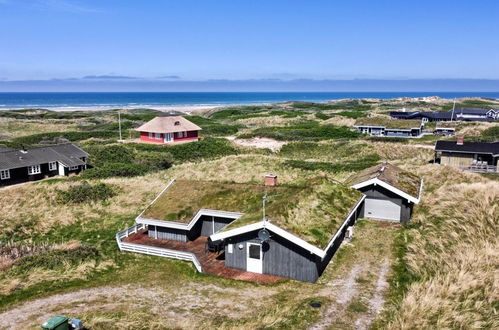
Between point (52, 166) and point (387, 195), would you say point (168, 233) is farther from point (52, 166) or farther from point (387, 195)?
point (52, 166)

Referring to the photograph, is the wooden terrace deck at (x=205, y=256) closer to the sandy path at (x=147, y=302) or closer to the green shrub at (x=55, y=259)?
the sandy path at (x=147, y=302)

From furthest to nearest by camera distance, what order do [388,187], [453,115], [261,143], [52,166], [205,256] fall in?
[453,115]
[261,143]
[52,166]
[388,187]
[205,256]

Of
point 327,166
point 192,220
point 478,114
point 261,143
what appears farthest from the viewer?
point 478,114

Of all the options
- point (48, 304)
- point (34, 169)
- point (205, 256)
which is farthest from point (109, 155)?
point (48, 304)

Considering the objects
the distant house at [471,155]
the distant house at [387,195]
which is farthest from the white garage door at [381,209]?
the distant house at [471,155]

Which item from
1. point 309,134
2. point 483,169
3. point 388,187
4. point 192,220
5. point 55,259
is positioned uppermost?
point 388,187

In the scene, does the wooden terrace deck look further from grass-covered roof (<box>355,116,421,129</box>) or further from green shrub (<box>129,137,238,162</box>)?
grass-covered roof (<box>355,116,421,129</box>)

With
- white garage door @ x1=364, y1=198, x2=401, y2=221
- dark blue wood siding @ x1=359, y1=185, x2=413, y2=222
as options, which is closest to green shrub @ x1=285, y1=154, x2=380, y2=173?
white garage door @ x1=364, y1=198, x2=401, y2=221

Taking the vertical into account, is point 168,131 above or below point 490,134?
above
